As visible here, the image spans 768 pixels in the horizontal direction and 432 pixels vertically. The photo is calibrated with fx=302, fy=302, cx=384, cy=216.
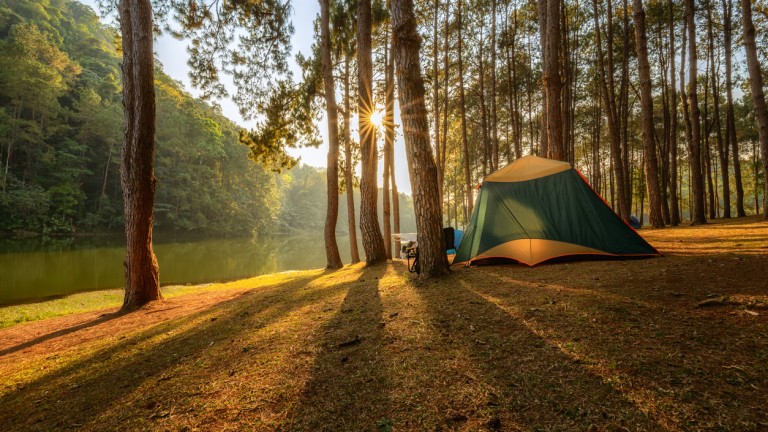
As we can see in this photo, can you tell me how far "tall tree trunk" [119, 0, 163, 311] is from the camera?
6.20m

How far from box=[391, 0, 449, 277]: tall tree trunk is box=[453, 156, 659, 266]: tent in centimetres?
171

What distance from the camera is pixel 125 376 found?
2.62 meters

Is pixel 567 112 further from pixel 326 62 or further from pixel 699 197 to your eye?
pixel 326 62

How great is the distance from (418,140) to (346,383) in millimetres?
3795

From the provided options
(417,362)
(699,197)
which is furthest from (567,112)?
(417,362)

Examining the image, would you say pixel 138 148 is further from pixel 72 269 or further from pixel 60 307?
pixel 72 269

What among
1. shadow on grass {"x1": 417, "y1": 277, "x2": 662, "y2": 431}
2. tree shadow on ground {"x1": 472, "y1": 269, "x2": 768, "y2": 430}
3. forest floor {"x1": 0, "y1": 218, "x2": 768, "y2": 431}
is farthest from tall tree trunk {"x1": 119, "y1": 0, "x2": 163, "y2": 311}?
tree shadow on ground {"x1": 472, "y1": 269, "x2": 768, "y2": 430}

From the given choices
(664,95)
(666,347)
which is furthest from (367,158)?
(664,95)

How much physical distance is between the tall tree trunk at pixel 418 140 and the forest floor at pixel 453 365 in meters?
1.06

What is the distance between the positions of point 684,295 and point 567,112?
47.6 feet

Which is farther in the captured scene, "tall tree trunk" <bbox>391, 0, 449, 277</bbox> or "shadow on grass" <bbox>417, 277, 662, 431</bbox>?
"tall tree trunk" <bbox>391, 0, 449, 277</bbox>

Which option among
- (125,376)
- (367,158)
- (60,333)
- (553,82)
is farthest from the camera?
(367,158)

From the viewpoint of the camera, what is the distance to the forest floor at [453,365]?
1575 mm

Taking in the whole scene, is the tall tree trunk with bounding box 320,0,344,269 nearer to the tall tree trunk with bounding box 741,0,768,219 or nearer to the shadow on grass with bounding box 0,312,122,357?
the shadow on grass with bounding box 0,312,122,357
